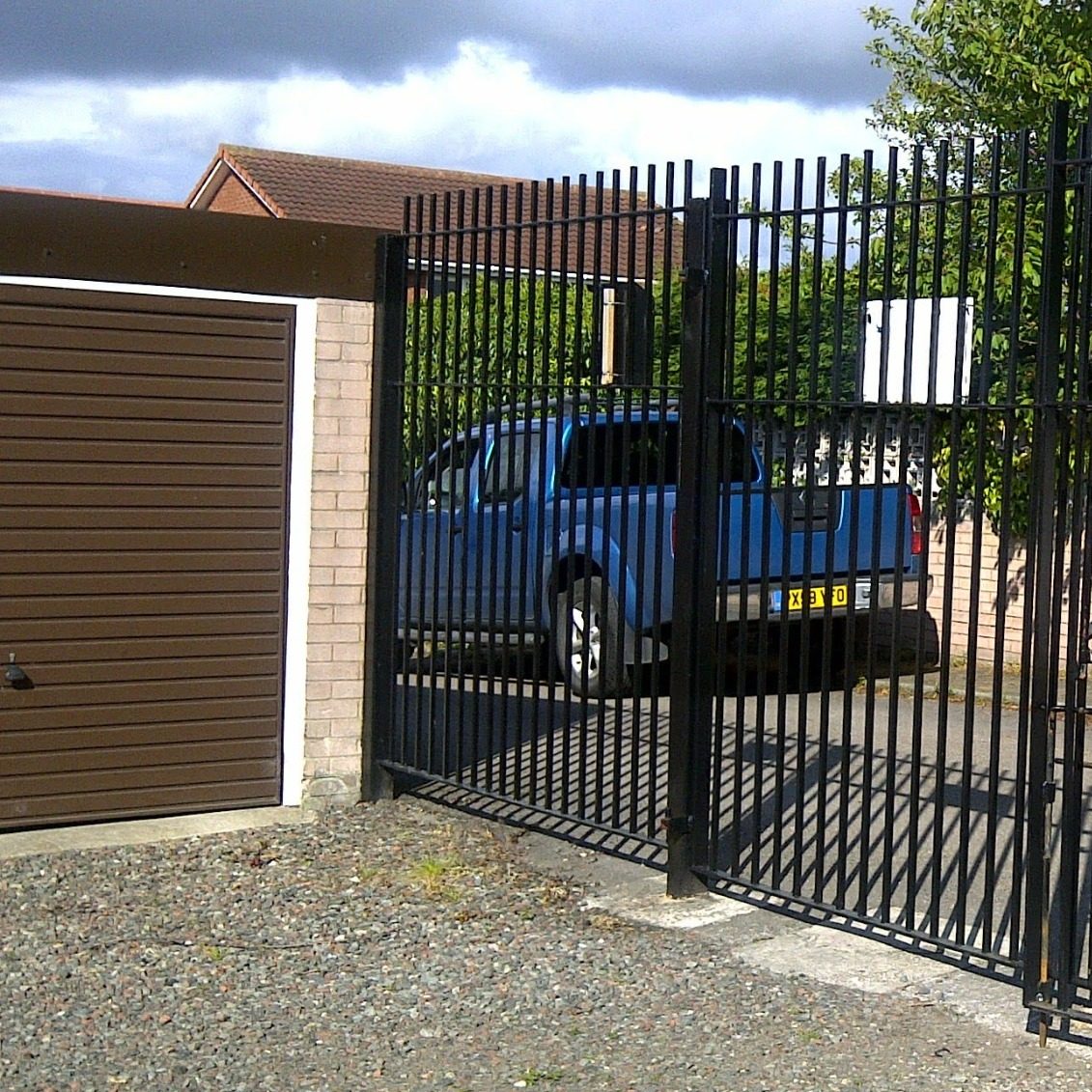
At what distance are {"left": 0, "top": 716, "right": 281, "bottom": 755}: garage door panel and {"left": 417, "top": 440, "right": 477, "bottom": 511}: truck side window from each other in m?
1.31

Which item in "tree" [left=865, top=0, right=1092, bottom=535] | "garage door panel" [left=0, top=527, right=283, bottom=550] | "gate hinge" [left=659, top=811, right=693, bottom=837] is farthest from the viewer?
"tree" [left=865, top=0, right=1092, bottom=535]

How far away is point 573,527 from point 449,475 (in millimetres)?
974

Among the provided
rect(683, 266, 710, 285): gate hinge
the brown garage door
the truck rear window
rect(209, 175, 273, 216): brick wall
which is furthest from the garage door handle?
rect(209, 175, 273, 216): brick wall

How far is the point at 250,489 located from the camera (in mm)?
7832

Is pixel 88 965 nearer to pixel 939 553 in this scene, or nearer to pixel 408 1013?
pixel 408 1013

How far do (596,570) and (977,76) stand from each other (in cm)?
647

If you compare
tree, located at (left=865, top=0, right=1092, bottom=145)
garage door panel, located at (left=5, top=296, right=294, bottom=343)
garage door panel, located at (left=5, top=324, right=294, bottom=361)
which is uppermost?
tree, located at (left=865, top=0, right=1092, bottom=145)

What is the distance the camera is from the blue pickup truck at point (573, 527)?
6.41 metres

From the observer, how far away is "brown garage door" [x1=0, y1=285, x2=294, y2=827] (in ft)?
24.0

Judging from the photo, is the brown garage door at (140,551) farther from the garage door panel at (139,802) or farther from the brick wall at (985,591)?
the brick wall at (985,591)

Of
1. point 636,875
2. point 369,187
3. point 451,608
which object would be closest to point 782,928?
point 636,875

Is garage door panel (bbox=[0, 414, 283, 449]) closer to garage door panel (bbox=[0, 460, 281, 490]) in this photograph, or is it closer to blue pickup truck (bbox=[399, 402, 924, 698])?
garage door panel (bbox=[0, 460, 281, 490])

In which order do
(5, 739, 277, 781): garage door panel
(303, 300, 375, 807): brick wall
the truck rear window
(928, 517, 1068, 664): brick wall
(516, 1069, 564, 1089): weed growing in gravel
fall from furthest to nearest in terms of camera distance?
1. (928, 517, 1068, 664): brick wall
2. (303, 300, 375, 807): brick wall
3. (5, 739, 277, 781): garage door panel
4. the truck rear window
5. (516, 1069, 564, 1089): weed growing in gravel

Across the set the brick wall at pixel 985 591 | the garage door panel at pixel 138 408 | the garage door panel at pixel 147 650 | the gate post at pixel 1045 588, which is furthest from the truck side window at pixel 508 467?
the brick wall at pixel 985 591
